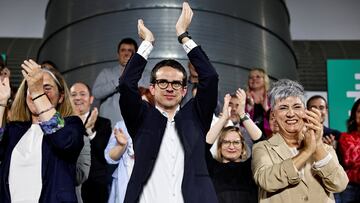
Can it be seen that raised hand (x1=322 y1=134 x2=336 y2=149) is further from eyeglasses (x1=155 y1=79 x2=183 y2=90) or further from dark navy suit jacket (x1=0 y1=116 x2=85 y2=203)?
dark navy suit jacket (x1=0 y1=116 x2=85 y2=203)

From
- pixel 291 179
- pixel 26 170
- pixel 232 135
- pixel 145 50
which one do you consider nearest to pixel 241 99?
pixel 232 135

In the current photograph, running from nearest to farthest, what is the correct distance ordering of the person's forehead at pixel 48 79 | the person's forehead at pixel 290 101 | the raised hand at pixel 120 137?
the person's forehead at pixel 48 79 → the person's forehead at pixel 290 101 → the raised hand at pixel 120 137

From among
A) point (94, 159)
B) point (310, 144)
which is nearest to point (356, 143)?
point (310, 144)

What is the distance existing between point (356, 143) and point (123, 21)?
312 cm

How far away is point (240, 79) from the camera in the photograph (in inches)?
252

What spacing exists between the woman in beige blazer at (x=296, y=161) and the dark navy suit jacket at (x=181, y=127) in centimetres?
51

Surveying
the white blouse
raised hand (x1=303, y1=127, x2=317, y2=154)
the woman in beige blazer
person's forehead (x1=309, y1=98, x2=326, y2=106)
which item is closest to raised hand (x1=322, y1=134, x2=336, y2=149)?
person's forehead (x1=309, y1=98, x2=326, y2=106)

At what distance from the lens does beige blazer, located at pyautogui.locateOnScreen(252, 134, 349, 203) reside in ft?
9.78

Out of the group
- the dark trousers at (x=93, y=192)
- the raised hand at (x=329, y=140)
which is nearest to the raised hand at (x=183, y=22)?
the dark trousers at (x=93, y=192)

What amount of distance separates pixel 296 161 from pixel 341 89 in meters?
5.36

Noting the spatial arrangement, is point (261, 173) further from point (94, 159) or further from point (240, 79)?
point (240, 79)

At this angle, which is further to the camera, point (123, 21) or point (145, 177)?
point (123, 21)

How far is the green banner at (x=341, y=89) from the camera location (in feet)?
25.5

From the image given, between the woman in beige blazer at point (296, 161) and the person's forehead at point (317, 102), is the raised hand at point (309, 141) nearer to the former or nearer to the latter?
the woman in beige blazer at point (296, 161)
